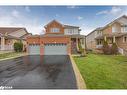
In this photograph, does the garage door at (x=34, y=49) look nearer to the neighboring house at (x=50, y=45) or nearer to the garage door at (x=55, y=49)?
the neighboring house at (x=50, y=45)

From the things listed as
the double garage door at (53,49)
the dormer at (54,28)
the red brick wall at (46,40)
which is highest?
the dormer at (54,28)

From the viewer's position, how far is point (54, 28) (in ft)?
99.9

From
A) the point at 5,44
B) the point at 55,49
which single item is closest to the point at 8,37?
the point at 5,44

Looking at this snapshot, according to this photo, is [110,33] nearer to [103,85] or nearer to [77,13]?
[77,13]

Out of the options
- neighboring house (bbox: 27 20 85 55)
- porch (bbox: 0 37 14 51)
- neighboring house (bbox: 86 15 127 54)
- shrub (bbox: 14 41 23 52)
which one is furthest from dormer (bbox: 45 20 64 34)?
porch (bbox: 0 37 14 51)

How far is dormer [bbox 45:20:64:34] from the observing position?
30.2m

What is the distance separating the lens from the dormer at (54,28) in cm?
3017

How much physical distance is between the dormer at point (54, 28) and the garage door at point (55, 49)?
252 inches

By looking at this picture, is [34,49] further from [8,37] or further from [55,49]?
[8,37]

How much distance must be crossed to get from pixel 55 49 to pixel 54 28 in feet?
25.1

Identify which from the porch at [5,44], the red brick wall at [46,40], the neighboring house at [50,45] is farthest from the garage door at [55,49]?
the porch at [5,44]

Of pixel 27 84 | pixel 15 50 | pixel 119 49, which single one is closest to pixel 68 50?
pixel 119 49
